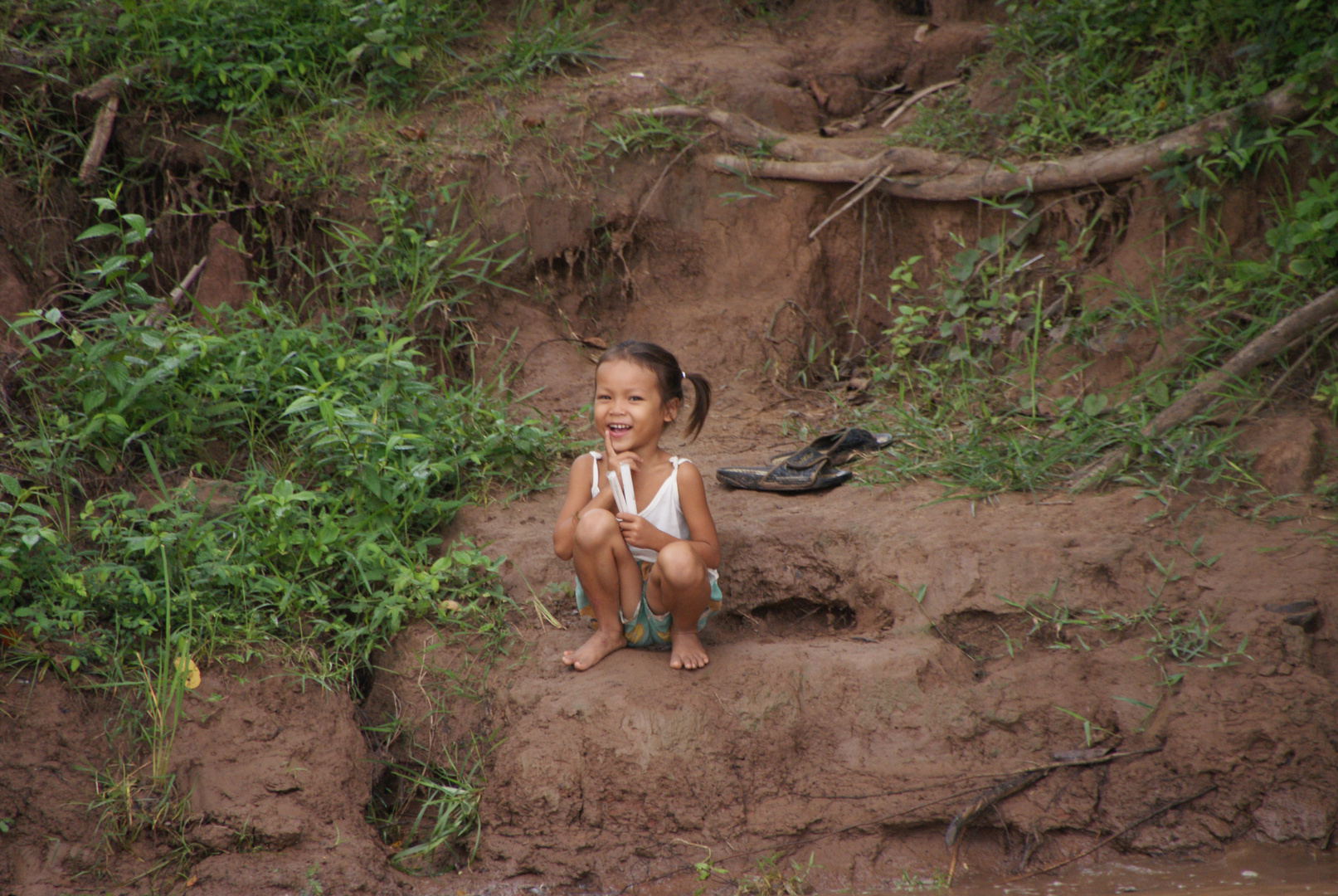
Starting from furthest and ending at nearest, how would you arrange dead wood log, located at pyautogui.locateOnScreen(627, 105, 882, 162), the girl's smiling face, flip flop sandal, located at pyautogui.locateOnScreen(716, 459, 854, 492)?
dead wood log, located at pyautogui.locateOnScreen(627, 105, 882, 162) → flip flop sandal, located at pyautogui.locateOnScreen(716, 459, 854, 492) → the girl's smiling face

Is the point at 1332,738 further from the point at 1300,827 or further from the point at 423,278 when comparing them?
the point at 423,278

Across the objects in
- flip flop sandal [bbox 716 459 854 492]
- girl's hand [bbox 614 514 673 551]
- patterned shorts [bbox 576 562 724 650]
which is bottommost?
patterned shorts [bbox 576 562 724 650]

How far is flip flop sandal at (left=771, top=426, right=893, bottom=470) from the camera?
415cm

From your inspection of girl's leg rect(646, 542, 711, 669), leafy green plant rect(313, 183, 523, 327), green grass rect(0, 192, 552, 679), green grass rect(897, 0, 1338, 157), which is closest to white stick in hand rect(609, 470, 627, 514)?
girl's leg rect(646, 542, 711, 669)

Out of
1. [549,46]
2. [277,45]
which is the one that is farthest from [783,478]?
[277,45]

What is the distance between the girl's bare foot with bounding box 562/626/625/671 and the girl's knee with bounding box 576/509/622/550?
0.38 m

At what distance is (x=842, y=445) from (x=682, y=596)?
1.45 meters

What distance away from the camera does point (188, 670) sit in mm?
3119

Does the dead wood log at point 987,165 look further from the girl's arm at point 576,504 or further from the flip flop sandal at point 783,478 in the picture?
the girl's arm at point 576,504

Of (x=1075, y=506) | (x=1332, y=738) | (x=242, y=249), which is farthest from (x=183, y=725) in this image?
(x=1332, y=738)

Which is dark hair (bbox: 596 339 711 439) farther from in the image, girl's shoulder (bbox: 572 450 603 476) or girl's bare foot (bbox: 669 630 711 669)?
girl's bare foot (bbox: 669 630 711 669)

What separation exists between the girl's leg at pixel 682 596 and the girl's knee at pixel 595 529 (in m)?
0.17

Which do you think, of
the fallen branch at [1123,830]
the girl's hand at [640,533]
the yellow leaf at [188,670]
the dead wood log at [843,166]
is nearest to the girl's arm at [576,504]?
the girl's hand at [640,533]

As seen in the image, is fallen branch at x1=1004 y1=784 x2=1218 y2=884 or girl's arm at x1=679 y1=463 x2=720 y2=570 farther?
girl's arm at x1=679 y1=463 x2=720 y2=570
